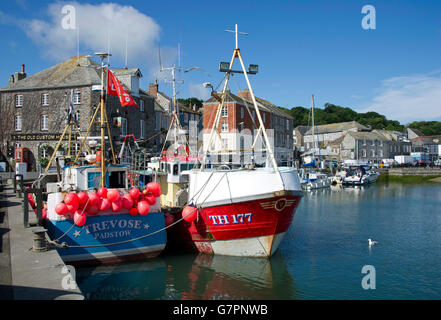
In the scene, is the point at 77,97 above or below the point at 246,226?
above

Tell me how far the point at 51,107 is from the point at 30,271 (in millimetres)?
30463

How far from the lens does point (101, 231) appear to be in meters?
14.1

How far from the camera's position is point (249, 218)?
1470cm

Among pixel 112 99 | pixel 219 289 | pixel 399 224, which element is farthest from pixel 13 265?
pixel 112 99

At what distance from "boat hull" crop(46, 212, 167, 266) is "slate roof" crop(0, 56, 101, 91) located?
2397 cm

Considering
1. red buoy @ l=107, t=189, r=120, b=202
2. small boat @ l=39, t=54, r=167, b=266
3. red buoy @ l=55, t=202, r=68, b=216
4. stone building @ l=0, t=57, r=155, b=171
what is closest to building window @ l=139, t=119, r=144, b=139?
stone building @ l=0, t=57, r=155, b=171

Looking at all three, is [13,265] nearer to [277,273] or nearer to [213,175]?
[213,175]

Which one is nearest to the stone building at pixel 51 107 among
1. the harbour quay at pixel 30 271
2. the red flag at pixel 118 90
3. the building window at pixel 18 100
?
the building window at pixel 18 100

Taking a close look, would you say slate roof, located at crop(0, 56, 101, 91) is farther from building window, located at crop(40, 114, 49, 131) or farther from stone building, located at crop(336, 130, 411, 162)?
stone building, located at crop(336, 130, 411, 162)

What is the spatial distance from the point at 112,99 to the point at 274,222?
2710 cm

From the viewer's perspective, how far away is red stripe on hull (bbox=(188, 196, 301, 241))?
14453mm

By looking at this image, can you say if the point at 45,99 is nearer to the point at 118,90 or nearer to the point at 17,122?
the point at 17,122

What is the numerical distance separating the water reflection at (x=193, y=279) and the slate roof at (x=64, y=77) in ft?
81.6

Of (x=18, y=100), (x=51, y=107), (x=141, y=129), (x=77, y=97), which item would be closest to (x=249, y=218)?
(x=77, y=97)
